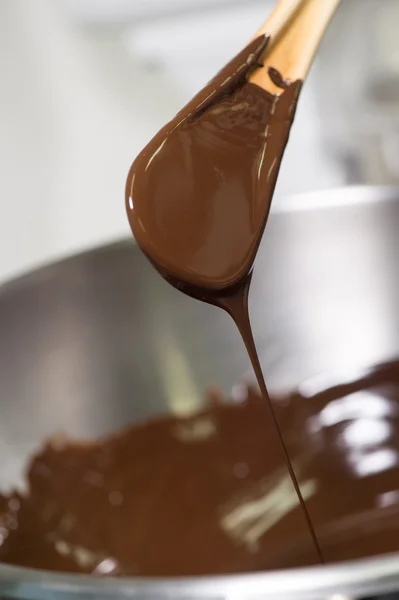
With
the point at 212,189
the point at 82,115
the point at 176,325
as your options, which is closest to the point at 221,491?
the point at 176,325

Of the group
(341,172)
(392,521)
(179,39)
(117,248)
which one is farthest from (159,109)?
(392,521)

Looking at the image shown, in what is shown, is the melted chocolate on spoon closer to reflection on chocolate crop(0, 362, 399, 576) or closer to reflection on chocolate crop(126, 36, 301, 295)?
reflection on chocolate crop(126, 36, 301, 295)

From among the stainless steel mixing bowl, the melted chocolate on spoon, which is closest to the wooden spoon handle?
the melted chocolate on spoon

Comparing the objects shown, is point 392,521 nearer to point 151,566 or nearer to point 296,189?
point 151,566

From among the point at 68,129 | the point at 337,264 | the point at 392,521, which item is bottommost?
the point at 392,521

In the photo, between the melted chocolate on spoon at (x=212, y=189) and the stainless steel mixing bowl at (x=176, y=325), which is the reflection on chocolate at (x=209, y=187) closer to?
the melted chocolate on spoon at (x=212, y=189)

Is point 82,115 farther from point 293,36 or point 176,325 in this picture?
point 293,36
